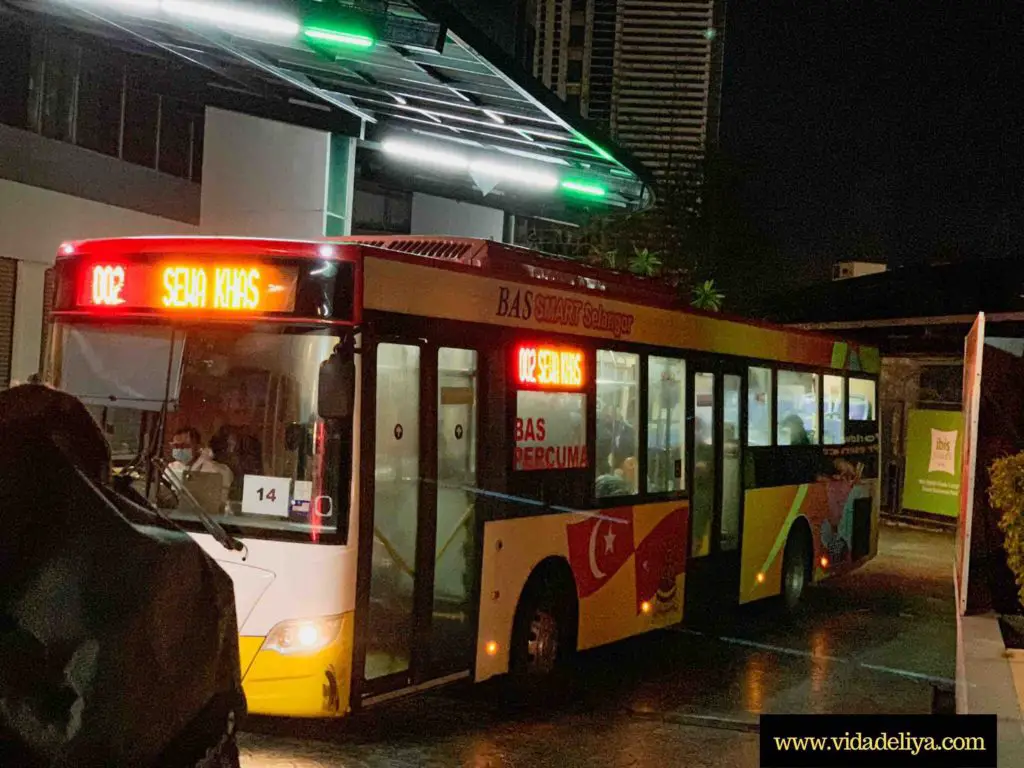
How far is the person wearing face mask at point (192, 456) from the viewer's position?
6.84m

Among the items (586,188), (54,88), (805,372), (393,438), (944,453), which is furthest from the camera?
(944,453)

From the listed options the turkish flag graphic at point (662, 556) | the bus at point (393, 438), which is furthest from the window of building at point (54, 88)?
the turkish flag graphic at point (662, 556)

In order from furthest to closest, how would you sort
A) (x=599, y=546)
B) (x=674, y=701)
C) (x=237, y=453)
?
(x=599, y=546), (x=674, y=701), (x=237, y=453)

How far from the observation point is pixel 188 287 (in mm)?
7082

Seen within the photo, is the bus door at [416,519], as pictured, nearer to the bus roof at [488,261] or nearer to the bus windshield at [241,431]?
the bus windshield at [241,431]

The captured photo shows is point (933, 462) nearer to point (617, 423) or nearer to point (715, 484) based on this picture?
point (715, 484)

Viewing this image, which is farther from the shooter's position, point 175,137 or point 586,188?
point 586,188

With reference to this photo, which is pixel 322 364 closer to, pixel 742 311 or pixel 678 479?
pixel 678 479

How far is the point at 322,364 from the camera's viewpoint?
6523mm

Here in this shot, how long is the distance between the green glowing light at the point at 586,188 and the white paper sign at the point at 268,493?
497 inches

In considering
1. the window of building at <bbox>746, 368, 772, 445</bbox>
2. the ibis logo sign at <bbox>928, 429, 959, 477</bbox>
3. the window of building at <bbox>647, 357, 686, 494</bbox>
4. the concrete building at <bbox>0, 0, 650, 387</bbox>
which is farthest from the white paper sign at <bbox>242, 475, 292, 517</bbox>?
the ibis logo sign at <bbox>928, 429, 959, 477</bbox>

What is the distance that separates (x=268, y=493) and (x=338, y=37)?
4925 mm

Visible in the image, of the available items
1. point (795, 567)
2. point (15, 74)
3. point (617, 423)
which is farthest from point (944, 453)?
point (15, 74)

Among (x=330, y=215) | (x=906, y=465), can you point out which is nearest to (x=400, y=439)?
(x=330, y=215)
